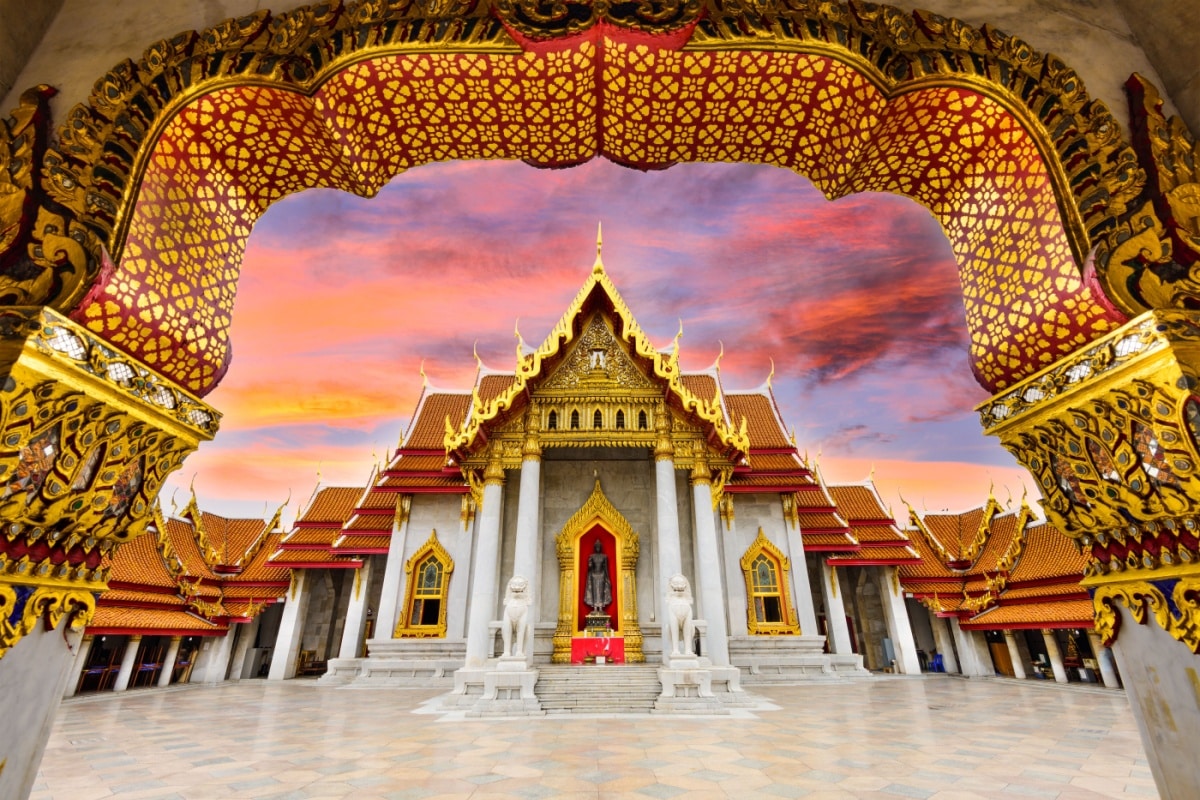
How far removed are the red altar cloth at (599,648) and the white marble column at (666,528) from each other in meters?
0.93

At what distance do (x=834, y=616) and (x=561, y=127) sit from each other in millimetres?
15898

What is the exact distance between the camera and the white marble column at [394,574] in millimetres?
13203

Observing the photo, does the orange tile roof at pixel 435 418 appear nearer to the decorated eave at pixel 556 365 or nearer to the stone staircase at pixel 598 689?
the decorated eave at pixel 556 365

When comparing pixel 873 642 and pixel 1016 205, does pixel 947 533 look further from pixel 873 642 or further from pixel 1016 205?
pixel 1016 205

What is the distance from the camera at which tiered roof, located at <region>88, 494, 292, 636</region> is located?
43.3ft

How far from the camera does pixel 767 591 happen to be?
13.6 meters

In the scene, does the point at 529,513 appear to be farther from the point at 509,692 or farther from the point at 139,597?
the point at 139,597

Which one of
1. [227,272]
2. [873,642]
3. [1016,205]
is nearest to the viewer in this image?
[1016,205]

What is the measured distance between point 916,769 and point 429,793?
413 centimetres

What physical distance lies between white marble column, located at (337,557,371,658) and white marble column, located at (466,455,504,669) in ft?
20.2

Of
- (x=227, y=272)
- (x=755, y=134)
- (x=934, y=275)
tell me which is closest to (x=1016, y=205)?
(x=755, y=134)

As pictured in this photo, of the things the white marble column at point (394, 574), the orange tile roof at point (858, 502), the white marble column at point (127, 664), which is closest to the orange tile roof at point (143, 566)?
the white marble column at point (127, 664)

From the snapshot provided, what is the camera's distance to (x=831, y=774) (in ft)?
14.4

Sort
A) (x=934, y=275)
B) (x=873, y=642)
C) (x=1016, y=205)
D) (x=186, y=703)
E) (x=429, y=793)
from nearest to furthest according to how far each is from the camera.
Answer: (x=1016, y=205)
(x=429, y=793)
(x=186, y=703)
(x=934, y=275)
(x=873, y=642)
